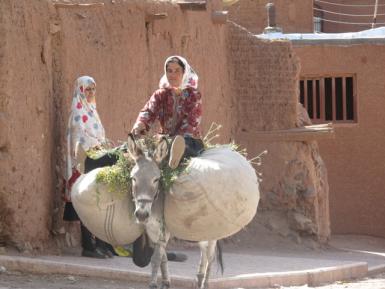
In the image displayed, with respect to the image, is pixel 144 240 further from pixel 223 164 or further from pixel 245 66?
pixel 245 66

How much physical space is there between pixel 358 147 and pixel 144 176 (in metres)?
12.5

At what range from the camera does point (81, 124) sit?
10.6 metres

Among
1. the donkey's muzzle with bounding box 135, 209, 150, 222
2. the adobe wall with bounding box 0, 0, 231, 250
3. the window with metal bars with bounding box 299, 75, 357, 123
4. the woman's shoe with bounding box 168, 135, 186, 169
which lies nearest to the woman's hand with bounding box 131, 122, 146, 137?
the woman's shoe with bounding box 168, 135, 186, 169

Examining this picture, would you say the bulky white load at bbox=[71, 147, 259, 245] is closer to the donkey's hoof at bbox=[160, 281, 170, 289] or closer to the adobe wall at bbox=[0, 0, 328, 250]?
the donkey's hoof at bbox=[160, 281, 170, 289]

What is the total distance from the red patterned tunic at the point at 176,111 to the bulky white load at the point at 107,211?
809 millimetres

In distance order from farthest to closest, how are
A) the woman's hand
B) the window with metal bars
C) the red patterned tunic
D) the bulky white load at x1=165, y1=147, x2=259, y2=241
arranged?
the window with metal bars < the red patterned tunic < the woman's hand < the bulky white load at x1=165, y1=147, x2=259, y2=241

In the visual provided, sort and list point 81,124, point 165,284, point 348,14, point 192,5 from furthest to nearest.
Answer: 1. point 348,14
2. point 192,5
3. point 81,124
4. point 165,284

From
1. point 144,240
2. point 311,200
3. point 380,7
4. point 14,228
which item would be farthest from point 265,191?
point 380,7

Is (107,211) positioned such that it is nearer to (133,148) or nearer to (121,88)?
(133,148)

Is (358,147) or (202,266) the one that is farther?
(358,147)

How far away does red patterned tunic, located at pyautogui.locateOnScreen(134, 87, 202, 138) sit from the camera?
8.91 m

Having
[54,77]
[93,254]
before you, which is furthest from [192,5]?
[93,254]

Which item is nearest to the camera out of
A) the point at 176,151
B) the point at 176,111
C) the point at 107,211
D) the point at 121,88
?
the point at 176,151

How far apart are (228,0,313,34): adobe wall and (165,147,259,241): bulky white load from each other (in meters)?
15.4
